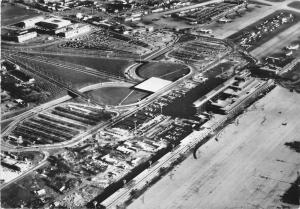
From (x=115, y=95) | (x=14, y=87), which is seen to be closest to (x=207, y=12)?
(x=115, y=95)

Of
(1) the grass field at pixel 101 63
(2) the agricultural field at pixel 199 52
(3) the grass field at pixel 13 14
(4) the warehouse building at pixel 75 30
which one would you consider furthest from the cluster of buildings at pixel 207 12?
(3) the grass field at pixel 13 14

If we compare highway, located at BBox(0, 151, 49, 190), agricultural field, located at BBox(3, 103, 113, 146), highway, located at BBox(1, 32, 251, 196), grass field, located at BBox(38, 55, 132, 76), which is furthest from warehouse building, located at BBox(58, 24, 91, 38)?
highway, located at BBox(0, 151, 49, 190)

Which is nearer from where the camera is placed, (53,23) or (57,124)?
(57,124)

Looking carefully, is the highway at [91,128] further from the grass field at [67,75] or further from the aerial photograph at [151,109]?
the grass field at [67,75]

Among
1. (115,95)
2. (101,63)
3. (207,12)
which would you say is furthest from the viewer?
(207,12)

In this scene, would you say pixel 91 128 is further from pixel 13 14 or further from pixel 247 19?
pixel 13 14

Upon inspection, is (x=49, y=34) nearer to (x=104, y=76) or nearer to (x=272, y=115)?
(x=104, y=76)

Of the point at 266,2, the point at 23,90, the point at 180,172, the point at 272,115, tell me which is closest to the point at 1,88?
the point at 23,90

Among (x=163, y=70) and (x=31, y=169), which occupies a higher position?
(x=163, y=70)
